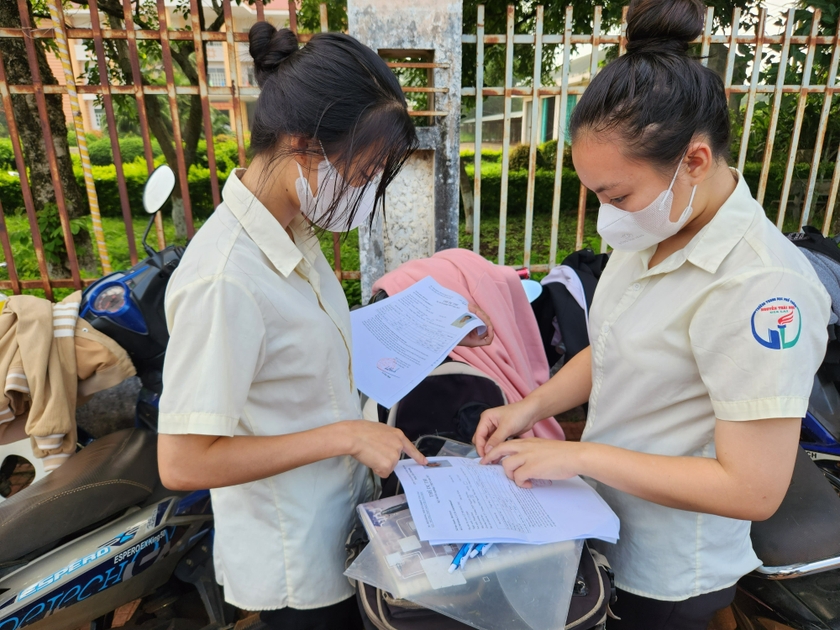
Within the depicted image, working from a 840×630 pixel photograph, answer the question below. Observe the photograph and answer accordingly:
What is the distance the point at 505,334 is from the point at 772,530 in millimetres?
1214

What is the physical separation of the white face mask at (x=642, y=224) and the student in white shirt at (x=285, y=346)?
436 millimetres

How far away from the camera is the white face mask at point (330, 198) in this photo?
3.47 feet

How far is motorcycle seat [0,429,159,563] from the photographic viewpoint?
1.48 meters

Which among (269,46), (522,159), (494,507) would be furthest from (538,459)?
(522,159)

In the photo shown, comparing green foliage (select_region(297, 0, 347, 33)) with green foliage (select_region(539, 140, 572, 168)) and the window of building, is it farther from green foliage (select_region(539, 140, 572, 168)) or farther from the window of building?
green foliage (select_region(539, 140, 572, 168))

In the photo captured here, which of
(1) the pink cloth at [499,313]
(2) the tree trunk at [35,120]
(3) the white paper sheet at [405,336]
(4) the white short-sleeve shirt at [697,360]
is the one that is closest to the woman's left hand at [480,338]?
(3) the white paper sheet at [405,336]

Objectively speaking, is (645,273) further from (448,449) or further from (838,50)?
(838,50)

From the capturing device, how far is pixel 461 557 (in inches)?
37.8

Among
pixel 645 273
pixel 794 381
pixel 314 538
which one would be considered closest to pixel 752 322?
pixel 794 381

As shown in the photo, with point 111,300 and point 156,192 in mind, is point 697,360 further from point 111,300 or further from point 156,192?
point 111,300

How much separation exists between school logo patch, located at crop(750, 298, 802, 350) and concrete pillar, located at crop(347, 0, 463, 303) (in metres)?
2.13

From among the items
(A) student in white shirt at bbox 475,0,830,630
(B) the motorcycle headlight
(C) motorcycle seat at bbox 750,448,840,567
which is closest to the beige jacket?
(B) the motorcycle headlight

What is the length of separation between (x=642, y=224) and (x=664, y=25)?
352 millimetres

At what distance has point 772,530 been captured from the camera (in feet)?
4.46
